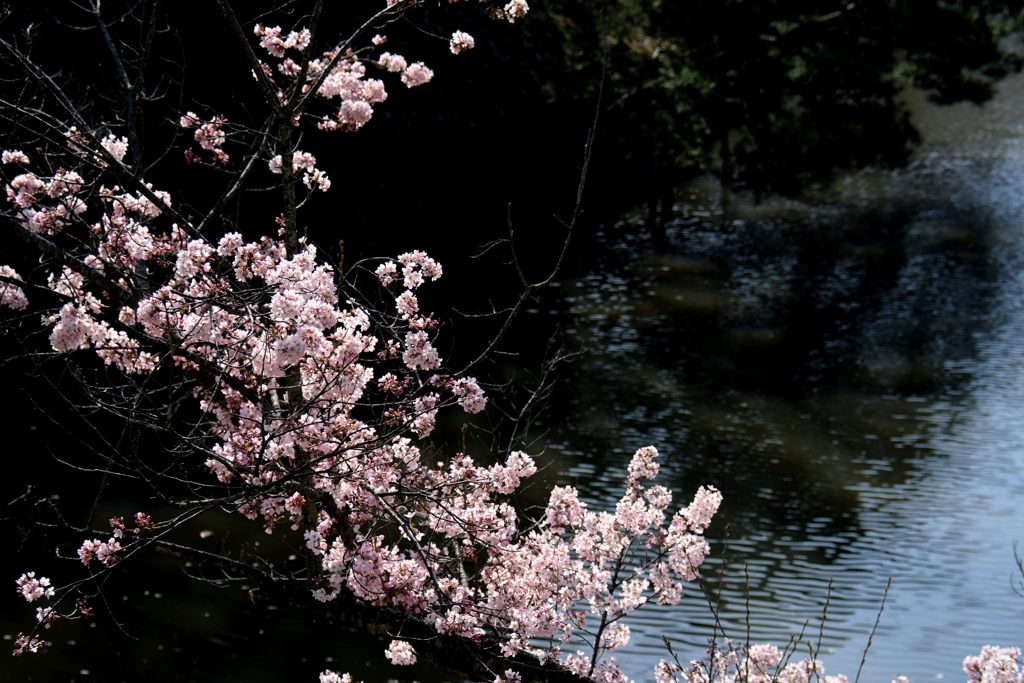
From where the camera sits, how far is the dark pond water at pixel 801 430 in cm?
536

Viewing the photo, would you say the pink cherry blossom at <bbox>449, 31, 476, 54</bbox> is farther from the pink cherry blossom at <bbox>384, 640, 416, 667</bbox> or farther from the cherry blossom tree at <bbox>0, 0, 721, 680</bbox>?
the pink cherry blossom at <bbox>384, 640, 416, 667</bbox>

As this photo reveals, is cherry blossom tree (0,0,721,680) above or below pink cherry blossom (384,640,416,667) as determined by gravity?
above

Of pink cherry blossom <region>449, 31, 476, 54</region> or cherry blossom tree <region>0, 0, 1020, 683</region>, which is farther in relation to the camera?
pink cherry blossom <region>449, 31, 476, 54</region>

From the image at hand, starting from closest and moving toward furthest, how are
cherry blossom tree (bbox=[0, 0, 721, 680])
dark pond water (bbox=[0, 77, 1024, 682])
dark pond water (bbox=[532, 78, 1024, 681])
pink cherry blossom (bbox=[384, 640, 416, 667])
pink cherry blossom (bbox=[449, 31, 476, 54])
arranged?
1. cherry blossom tree (bbox=[0, 0, 721, 680])
2. pink cherry blossom (bbox=[384, 640, 416, 667])
3. pink cherry blossom (bbox=[449, 31, 476, 54])
4. dark pond water (bbox=[0, 77, 1024, 682])
5. dark pond water (bbox=[532, 78, 1024, 681])

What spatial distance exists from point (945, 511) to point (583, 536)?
368cm

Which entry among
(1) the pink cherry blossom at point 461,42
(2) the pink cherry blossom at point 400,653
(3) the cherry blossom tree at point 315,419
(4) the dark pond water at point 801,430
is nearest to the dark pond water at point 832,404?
(4) the dark pond water at point 801,430

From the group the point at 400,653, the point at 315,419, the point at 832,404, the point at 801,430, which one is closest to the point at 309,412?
the point at 315,419

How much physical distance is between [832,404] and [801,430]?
61cm

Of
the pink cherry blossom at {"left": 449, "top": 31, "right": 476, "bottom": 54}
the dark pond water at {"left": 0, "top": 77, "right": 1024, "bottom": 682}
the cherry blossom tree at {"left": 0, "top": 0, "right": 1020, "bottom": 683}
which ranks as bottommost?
the dark pond water at {"left": 0, "top": 77, "right": 1024, "bottom": 682}

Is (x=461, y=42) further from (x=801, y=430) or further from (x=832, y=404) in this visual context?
(x=832, y=404)

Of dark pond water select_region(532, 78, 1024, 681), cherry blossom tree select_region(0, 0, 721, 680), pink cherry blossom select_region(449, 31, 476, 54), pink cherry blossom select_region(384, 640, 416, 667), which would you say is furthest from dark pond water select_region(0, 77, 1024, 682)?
pink cherry blossom select_region(449, 31, 476, 54)

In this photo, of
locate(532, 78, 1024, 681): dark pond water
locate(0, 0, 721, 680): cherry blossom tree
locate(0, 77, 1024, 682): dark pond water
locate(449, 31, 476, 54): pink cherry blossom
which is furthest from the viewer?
locate(532, 78, 1024, 681): dark pond water

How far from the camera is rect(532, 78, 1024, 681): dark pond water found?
234 inches

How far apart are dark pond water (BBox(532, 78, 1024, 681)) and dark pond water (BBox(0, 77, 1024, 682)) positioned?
0.02 m
